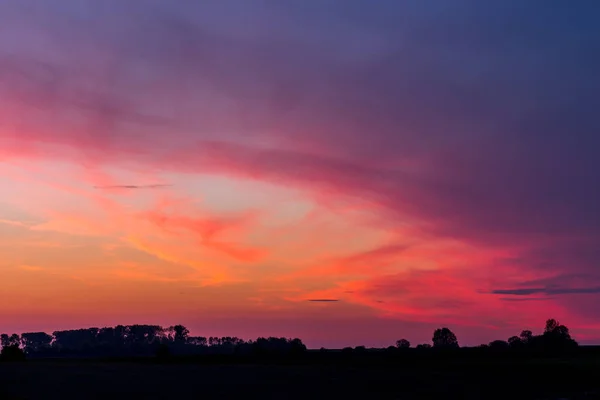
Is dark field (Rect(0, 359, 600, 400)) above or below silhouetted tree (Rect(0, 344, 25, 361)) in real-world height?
below

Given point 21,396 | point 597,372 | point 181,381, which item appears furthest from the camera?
point 597,372

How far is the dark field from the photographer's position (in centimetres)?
7988

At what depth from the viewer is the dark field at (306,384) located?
3145 inches

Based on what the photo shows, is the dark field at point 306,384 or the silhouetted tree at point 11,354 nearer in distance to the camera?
the dark field at point 306,384

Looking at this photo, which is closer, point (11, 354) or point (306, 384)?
point (306, 384)

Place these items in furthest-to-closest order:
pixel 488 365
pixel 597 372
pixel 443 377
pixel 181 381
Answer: pixel 488 365 → pixel 597 372 → pixel 443 377 → pixel 181 381

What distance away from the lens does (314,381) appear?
96.8m

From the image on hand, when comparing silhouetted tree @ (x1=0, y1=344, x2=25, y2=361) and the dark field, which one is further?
silhouetted tree @ (x1=0, y1=344, x2=25, y2=361)

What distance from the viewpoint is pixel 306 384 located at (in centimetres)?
9306

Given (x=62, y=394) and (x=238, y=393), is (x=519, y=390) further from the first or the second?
(x=62, y=394)

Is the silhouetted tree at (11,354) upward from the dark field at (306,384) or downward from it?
upward

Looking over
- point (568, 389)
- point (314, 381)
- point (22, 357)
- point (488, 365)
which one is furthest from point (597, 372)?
point (22, 357)

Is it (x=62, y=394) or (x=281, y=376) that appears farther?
(x=281, y=376)

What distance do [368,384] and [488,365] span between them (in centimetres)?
5327
